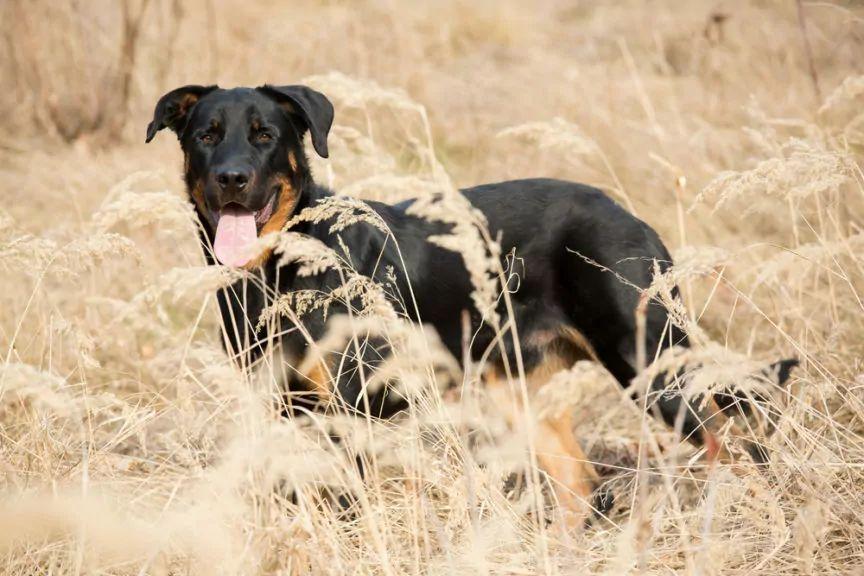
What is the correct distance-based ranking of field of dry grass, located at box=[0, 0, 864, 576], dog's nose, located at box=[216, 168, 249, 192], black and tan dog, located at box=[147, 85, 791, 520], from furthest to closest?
black and tan dog, located at box=[147, 85, 791, 520] < dog's nose, located at box=[216, 168, 249, 192] < field of dry grass, located at box=[0, 0, 864, 576]

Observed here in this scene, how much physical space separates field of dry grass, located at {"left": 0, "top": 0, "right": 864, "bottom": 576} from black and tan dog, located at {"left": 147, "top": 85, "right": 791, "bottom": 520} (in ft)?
0.68

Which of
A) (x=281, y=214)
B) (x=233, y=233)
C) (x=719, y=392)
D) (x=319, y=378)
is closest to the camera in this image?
(x=719, y=392)

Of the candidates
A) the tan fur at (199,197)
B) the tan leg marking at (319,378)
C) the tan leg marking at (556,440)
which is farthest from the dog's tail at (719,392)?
the tan fur at (199,197)

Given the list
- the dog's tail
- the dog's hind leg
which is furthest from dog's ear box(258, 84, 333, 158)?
the dog's tail

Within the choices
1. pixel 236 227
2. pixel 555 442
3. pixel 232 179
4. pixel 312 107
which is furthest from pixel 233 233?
pixel 555 442

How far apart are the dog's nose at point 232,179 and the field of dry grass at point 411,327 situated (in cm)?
29

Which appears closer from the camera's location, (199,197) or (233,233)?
(233,233)

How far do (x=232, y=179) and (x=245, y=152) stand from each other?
19cm

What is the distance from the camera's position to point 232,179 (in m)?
3.25

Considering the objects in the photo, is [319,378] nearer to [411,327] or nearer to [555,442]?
[411,327]

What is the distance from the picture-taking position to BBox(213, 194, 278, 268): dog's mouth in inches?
129

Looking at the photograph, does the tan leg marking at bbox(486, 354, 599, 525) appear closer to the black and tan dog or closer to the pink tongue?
the black and tan dog

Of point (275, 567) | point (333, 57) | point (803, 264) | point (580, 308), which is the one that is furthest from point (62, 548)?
point (333, 57)

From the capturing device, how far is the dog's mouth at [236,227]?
328 centimetres
